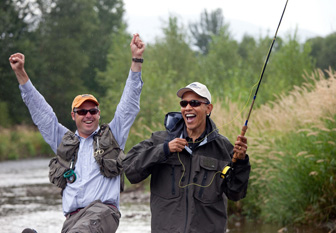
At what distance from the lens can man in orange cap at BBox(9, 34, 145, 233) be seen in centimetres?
542

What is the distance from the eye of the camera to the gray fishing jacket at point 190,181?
462cm

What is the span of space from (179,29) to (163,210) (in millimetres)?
35248

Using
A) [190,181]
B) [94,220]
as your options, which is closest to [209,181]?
[190,181]

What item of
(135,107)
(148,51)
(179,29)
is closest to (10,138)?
(148,51)

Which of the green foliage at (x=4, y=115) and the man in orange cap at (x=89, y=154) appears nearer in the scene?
the man in orange cap at (x=89, y=154)

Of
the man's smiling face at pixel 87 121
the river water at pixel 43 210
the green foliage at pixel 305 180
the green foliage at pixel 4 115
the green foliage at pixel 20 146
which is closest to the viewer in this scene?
the man's smiling face at pixel 87 121

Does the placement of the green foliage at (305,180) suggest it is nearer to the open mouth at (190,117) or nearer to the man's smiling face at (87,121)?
the man's smiling face at (87,121)

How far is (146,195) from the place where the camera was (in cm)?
1595

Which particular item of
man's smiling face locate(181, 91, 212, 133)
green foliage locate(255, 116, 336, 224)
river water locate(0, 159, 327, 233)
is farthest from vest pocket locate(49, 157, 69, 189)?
river water locate(0, 159, 327, 233)

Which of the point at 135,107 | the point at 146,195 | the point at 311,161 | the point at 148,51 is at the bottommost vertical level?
the point at 146,195

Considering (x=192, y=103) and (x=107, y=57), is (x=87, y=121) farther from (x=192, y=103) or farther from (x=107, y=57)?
Result: (x=107, y=57)

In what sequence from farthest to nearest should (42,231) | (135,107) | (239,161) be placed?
1. (42,231)
2. (135,107)
3. (239,161)

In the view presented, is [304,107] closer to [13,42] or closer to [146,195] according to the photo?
[146,195]

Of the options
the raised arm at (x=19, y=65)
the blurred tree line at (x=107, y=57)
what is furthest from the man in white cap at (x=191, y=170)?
the blurred tree line at (x=107, y=57)
